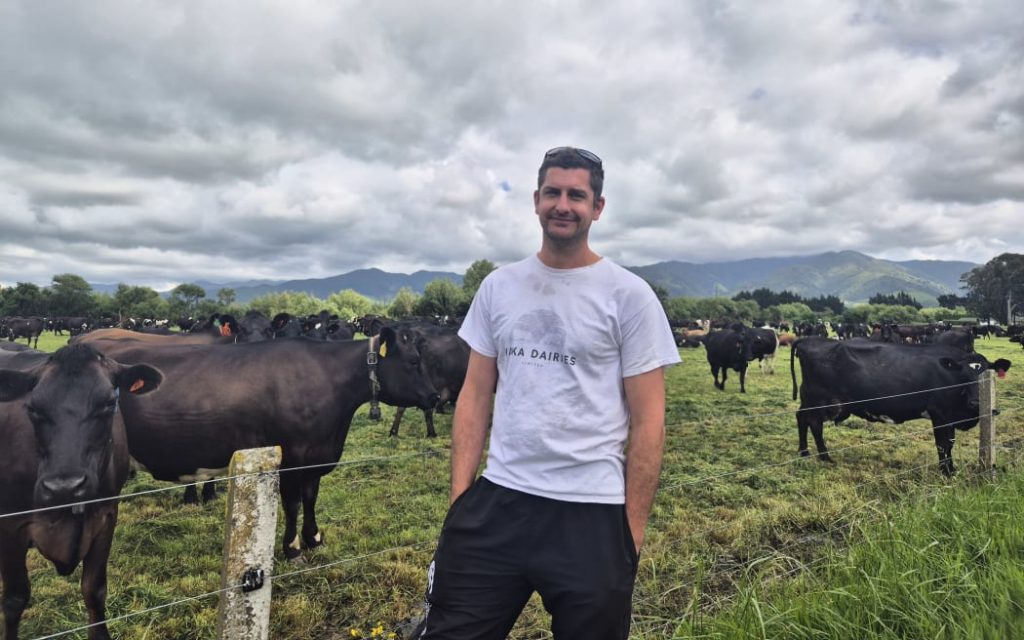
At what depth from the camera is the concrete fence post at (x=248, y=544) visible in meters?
2.41

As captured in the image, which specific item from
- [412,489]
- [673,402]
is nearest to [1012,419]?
[673,402]

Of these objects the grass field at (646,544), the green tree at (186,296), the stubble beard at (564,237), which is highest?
the green tree at (186,296)

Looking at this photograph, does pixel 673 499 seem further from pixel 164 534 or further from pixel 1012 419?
pixel 1012 419

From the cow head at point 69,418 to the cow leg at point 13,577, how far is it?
0.35 metres

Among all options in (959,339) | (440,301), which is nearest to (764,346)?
(959,339)

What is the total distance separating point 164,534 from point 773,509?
6.84 metres

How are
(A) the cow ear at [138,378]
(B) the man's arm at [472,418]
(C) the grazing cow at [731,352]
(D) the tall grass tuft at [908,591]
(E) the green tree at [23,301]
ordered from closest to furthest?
(B) the man's arm at [472,418]
(D) the tall grass tuft at [908,591]
(A) the cow ear at [138,378]
(C) the grazing cow at [731,352]
(E) the green tree at [23,301]

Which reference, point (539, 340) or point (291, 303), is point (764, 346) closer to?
point (539, 340)

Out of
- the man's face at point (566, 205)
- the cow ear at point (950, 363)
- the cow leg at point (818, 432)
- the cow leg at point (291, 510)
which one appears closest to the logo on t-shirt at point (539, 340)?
the man's face at point (566, 205)

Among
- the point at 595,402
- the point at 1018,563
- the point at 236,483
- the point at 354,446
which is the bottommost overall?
the point at 354,446

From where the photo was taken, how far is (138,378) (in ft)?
12.9

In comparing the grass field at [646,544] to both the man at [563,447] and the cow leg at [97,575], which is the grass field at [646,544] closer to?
the cow leg at [97,575]

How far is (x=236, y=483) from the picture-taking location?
7.86 feet

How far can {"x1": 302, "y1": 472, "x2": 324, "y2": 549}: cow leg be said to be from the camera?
531 cm
